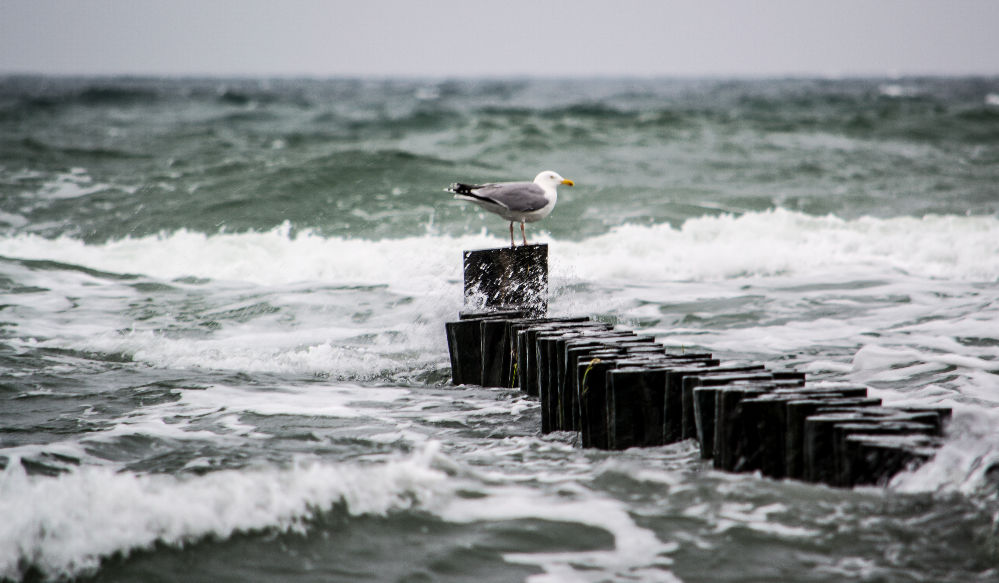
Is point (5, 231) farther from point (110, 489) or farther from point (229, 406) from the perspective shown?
point (110, 489)

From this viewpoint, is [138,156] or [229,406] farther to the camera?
[138,156]

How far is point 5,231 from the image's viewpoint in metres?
12.9

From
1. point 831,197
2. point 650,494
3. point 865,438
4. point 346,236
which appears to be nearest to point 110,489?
point 650,494

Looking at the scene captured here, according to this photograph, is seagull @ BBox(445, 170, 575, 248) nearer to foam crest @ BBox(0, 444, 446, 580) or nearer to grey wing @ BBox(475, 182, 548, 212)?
grey wing @ BBox(475, 182, 548, 212)

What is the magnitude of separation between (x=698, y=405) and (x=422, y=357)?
313cm

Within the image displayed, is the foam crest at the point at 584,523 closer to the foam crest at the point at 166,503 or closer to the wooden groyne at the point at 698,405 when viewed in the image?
the foam crest at the point at 166,503

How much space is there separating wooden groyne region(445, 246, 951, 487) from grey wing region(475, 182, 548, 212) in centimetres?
71

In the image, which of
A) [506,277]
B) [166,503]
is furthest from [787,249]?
[166,503]

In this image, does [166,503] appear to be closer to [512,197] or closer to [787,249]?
[512,197]

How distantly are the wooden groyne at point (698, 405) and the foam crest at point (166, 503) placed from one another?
2.98 feet

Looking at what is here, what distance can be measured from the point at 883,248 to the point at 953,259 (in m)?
0.84

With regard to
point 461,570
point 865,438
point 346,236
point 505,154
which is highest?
point 505,154

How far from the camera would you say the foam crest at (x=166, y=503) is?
3254mm

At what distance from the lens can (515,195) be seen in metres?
5.66
